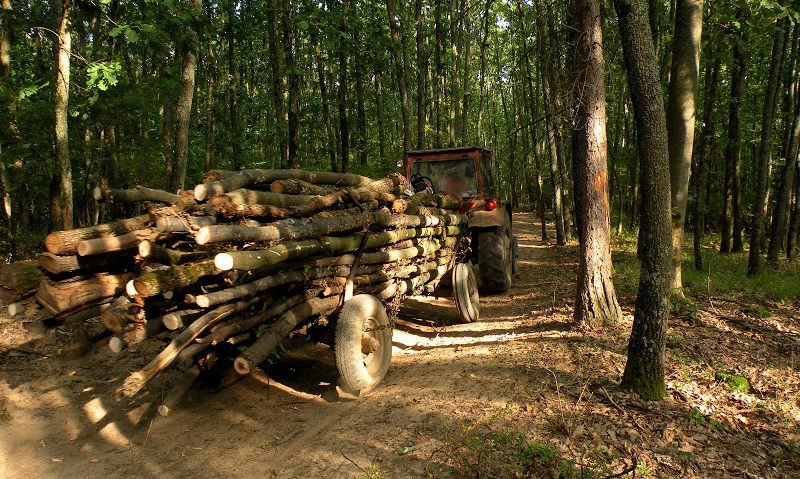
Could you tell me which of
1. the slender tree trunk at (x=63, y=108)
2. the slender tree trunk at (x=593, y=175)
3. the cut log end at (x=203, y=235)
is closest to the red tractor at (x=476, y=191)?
the slender tree trunk at (x=593, y=175)

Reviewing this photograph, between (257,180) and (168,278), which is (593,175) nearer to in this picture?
(257,180)

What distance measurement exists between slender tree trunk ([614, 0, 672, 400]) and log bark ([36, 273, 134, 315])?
441 cm

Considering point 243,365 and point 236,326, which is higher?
point 236,326

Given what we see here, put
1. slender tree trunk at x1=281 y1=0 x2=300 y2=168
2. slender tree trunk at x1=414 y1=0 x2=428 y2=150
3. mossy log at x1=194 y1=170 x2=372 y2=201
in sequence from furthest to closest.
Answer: slender tree trunk at x1=414 y1=0 x2=428 y2=150 → slender tree trunk at x1=281 y1=0 x2=300 y2=168 → mossy log at x1=194 y1=170 x2=372 y2=201

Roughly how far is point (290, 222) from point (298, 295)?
701 millimetres

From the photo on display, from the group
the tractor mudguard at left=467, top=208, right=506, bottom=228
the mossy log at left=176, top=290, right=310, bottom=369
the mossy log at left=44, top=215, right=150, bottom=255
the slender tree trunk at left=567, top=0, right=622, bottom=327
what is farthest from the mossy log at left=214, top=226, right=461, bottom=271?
the slender tree trunk at left=567, top=0, right=622, bottom=327

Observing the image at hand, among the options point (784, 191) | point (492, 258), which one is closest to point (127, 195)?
point (492, 258)

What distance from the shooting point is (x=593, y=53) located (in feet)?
18.5

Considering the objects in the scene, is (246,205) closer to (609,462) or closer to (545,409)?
(545,409)

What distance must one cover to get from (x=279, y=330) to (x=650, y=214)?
3466mm

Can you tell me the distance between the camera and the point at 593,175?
568 centimetres

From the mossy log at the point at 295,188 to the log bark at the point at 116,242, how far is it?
1160mm

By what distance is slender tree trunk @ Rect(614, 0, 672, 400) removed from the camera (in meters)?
3.90

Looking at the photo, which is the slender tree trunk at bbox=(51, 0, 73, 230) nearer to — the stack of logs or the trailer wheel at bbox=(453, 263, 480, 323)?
the stack of logs
